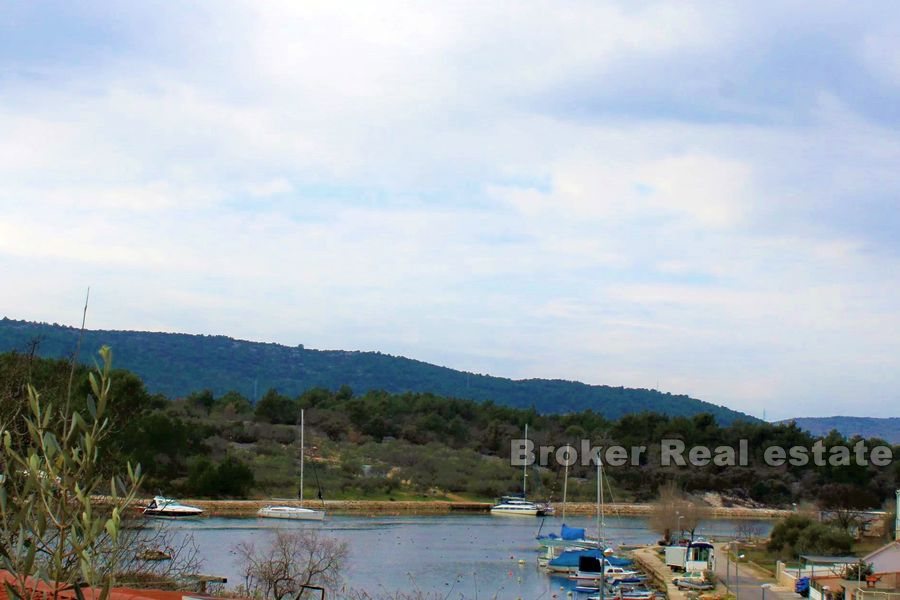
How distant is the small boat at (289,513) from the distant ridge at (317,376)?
7969 cm

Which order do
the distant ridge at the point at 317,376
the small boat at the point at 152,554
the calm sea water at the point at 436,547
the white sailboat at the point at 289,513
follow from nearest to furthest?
the small boat at the point at 152,554 < the calm sea water at the point at 436,547 < the white sailboat at the point at 289,513 < the distant ridge at the point at 317,376

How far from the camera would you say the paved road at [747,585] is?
29141 millimetres

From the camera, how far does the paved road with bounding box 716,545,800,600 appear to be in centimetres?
2914

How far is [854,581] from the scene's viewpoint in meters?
28.5

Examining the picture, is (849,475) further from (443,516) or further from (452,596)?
(452,596)

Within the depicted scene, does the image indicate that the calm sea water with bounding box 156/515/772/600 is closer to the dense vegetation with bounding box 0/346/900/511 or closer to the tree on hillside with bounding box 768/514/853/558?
the dense vegetation with bounding box 0/346/900/511

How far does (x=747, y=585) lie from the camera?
32375mm

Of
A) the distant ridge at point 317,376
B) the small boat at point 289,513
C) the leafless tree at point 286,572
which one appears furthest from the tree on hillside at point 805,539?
the distant ridge at point 317,376

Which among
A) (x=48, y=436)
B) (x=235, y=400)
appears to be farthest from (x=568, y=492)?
(x=48, y=436)

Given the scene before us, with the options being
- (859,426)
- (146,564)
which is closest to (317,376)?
(859,426)

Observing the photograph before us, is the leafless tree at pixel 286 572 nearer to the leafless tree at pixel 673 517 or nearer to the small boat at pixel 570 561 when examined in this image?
the small boat at pixel 570 561

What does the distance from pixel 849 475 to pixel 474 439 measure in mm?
27626

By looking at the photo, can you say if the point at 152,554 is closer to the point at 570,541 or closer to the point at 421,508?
the point at 570,541

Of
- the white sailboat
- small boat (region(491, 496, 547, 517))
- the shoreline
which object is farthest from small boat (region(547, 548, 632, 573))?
small boat (region(491, 496, 547, 517))
